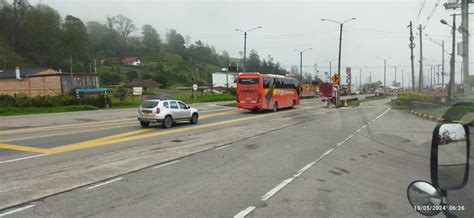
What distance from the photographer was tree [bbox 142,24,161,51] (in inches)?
6068

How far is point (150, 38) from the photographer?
155750mm

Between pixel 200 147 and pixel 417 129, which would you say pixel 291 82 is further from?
pixel 200 147

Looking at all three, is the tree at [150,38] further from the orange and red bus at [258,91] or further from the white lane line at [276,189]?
the white lane line at [276,189]

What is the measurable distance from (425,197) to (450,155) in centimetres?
55

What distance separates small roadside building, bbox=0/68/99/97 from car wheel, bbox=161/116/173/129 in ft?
128

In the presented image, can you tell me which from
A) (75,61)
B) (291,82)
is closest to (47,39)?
(75,61)

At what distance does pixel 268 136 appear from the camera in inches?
684

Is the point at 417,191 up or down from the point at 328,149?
up

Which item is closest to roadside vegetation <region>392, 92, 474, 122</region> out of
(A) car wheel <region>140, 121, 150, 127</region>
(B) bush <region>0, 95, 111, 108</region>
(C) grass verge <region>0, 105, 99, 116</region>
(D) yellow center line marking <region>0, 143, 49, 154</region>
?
(D) yellow center line marking <region>0, 143, 49, 154</region>

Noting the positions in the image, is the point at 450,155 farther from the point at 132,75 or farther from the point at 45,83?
the point at 132,75

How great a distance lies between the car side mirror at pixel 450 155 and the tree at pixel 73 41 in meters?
115

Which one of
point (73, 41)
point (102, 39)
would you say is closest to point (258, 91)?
point (73, 41)

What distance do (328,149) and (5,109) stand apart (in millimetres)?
33504

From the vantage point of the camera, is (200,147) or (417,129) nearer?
(200,147)
